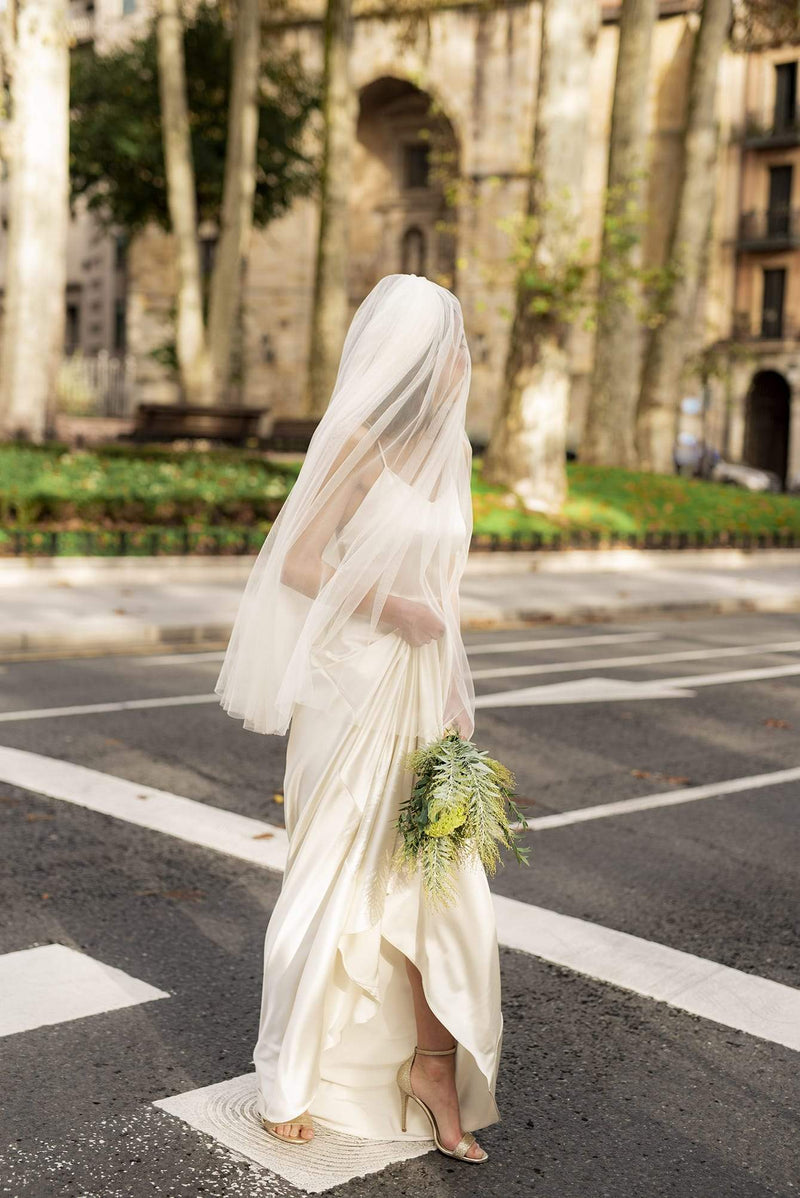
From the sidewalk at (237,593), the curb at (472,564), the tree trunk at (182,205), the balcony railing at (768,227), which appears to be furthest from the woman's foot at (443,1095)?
the balcony railing at (768,227)

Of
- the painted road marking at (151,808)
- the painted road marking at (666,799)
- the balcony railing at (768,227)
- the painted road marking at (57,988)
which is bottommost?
the painted road marking at (666,799)

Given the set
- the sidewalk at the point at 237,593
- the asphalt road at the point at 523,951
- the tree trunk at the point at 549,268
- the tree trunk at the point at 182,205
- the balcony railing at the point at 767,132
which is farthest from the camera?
the balcony railing at the point at 767,132

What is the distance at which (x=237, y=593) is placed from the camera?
48.5 ft

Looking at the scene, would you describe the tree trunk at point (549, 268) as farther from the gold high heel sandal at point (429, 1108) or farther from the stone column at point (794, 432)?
the stone column at point (794, 432)

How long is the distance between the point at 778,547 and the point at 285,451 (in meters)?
8.25

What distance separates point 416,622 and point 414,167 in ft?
169

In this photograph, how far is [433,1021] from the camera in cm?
331

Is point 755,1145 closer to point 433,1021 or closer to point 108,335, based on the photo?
point 433,1021

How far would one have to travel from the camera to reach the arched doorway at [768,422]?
55.0 metres

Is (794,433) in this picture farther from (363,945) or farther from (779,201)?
(363,945)

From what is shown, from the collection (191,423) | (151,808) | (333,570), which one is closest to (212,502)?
(191,423)

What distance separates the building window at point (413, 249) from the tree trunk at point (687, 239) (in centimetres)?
2407

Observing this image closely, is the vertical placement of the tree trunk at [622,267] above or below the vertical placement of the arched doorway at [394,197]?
below

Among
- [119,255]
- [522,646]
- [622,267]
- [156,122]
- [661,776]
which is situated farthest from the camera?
[119,255]
